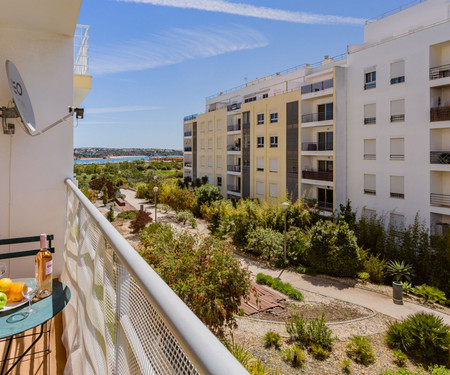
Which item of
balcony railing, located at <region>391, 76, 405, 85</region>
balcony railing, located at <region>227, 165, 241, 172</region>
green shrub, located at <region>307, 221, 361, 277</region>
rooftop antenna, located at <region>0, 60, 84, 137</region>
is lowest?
green shrub, located at <region>307, 221, 361, 277</region>

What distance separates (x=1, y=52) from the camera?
3.43 m

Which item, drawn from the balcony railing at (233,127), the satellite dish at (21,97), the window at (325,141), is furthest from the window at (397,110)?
the satellite dish at (21,97)

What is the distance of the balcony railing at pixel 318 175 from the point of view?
734 inches

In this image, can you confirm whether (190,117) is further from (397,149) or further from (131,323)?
(131,323)

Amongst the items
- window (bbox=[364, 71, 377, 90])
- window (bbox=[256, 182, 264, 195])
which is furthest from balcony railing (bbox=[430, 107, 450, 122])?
window (bbox=[256, 182, 264, 195])

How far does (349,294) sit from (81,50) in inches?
428

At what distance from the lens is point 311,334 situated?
7656mm

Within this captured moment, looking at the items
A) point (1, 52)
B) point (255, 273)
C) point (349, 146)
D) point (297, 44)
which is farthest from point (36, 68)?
point (297, 44)

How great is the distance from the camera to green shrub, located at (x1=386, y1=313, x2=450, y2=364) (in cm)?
736

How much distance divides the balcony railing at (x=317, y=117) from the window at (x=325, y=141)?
95 cm

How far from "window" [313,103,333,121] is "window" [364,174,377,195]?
4.11 meters

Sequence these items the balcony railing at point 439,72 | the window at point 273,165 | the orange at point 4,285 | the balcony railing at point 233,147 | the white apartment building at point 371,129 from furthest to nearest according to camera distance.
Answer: the balcony railing at point 233,147 → the window at point 273,165 → the white apartment building at point 371,129 → the balcony railing at point 439,72 → the orange at point 4,285

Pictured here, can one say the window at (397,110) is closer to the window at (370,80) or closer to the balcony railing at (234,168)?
the window at (370,80)

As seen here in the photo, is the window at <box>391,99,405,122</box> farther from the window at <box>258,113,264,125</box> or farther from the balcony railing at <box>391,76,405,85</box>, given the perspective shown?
the window at <box>258,113,264,125</box>
